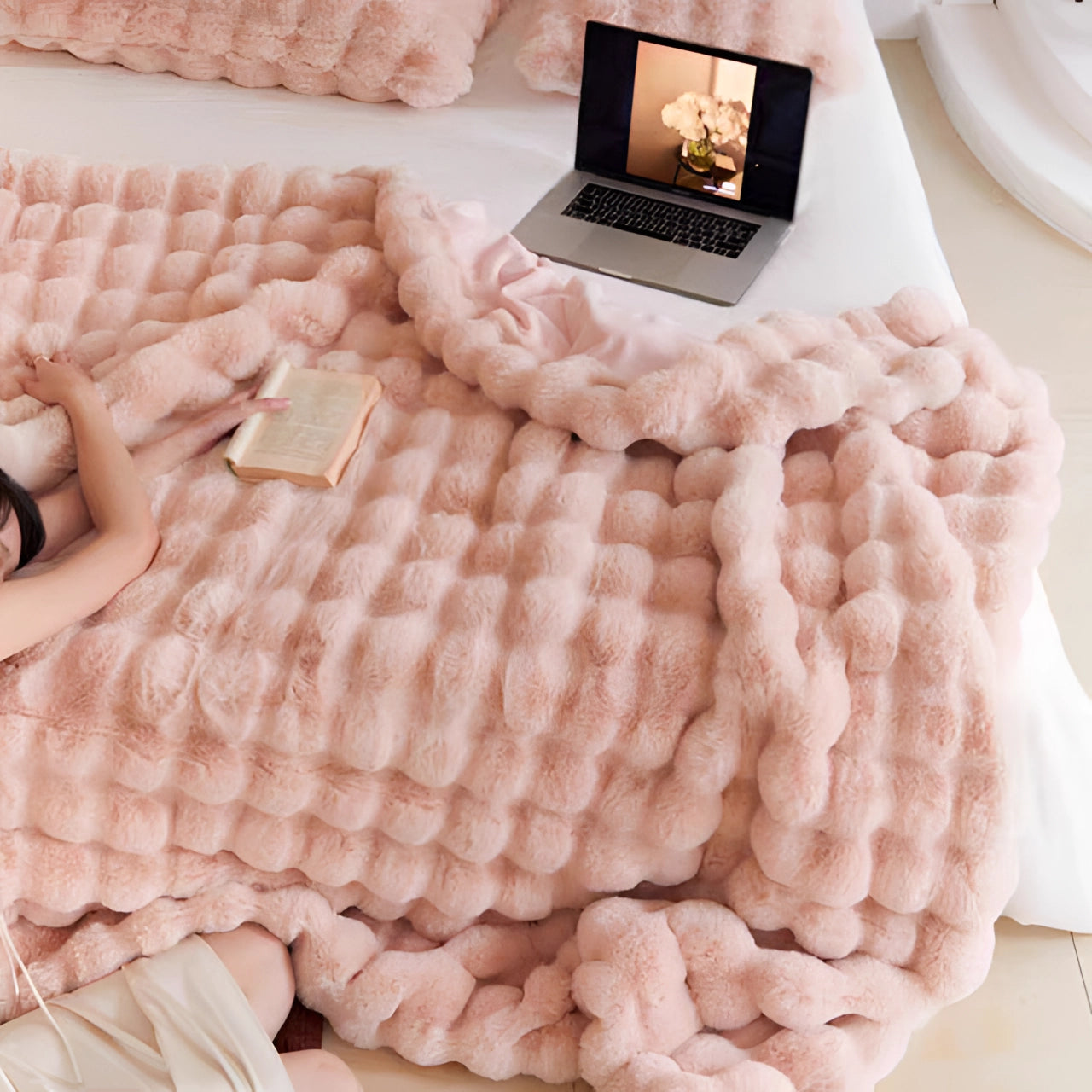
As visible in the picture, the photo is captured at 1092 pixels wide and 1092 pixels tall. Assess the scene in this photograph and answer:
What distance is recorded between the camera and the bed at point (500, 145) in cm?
154

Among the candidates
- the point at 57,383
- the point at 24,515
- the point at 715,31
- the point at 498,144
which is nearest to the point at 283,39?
the point at 498,144

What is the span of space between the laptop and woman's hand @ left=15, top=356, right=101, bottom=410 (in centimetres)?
61

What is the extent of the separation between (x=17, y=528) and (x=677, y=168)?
3.32 feet

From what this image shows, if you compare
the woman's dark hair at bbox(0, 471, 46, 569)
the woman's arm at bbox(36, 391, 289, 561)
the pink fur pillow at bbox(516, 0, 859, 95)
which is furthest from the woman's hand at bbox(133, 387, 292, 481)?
the pink fur pillow at bbox(516, 0, 859, 95)

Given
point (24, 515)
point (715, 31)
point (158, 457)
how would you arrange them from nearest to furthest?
point (24, 515)
point (158, 457)
point (715, 31)

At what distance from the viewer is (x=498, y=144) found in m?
1.81

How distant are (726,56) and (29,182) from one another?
925 mm

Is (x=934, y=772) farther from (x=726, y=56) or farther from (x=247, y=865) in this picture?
(x=726, y=56)

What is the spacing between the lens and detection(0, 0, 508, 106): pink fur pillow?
6.14ft

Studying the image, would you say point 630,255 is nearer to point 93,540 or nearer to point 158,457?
point 158,457

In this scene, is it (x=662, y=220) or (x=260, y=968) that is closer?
(x=260, y=968)

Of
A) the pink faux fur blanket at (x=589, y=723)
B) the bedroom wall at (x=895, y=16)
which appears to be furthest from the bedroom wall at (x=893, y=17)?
the pink faux fur blanket at (x=589, y=723)

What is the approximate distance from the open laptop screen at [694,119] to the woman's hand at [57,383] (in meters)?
0.80

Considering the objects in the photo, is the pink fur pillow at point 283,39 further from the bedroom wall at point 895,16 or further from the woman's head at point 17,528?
the bedroom wall at point 895,16
